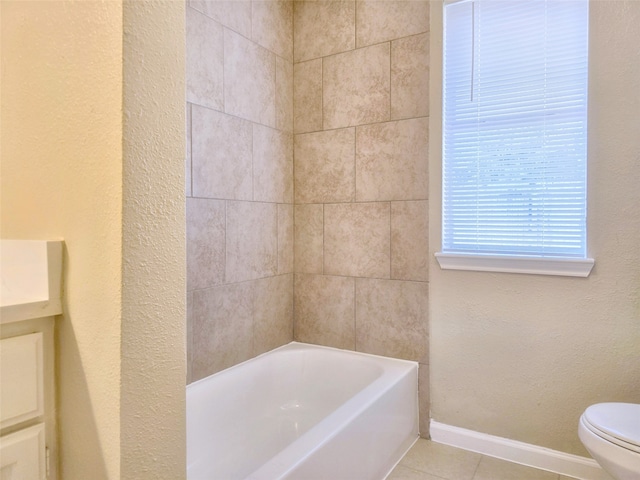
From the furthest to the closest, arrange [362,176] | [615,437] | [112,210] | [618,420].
→ [362,176], [618,420], [615,437], [112,210]

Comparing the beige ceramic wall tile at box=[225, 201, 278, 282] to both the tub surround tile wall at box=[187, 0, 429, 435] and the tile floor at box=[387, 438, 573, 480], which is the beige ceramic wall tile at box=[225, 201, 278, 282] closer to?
the tub surround tile wall at box=[187, 0, 429, 435]

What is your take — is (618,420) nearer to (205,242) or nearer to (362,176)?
(362,176)

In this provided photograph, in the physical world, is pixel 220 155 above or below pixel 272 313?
above

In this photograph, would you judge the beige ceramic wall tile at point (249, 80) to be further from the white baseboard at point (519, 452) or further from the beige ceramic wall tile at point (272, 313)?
the white baseboard at point (519, 452)

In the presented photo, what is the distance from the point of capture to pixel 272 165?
2.65 m

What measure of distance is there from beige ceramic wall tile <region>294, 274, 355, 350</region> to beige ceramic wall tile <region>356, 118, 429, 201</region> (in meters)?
0.59

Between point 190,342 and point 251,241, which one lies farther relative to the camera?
point 251,241

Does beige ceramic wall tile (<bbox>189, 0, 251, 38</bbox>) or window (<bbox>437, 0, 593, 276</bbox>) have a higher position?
beige ceramic wall tile (<bbox>189, 0, 251, 38</bbox>)

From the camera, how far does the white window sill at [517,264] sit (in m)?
2.07

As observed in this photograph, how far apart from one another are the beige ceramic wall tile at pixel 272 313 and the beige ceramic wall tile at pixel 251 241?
89 mm

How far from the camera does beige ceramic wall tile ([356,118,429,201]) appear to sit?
8.05 ft

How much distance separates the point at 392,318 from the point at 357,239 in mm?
515

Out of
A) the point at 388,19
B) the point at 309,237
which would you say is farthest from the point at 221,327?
the point at 388,19

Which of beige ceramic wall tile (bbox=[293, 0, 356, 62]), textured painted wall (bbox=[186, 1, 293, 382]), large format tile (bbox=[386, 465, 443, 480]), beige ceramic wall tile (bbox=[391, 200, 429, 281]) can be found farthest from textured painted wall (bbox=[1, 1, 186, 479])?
beige ceramic wall tile (bbox=[293, 0, 356, 62])
